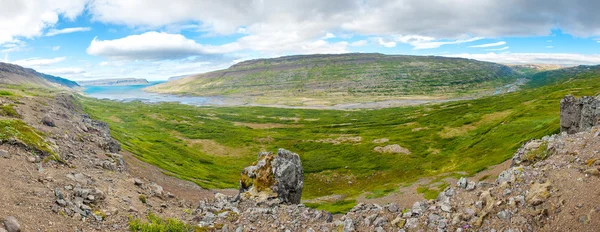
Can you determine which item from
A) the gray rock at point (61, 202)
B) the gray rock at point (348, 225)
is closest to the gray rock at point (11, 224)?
the gray rock at point (61, 202)

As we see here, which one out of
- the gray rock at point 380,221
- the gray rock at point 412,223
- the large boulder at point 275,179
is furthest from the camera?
the large boulder at point 275,179

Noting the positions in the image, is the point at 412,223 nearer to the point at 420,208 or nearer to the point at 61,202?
the point at 420,208

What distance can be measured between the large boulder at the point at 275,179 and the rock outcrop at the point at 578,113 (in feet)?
137

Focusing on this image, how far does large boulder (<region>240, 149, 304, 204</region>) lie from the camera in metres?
37.4

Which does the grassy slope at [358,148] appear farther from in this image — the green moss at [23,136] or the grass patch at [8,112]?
the green moss at [23,136]

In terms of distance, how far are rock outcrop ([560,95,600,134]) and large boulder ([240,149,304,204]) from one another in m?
41.8

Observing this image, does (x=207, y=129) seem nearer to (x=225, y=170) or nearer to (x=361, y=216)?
(x=225, y=170)

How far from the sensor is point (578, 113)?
50750 mm

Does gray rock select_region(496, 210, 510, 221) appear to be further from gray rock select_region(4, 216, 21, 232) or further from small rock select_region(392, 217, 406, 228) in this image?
gray rock select_region(4, 216, 21, 232)

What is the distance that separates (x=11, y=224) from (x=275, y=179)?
84.5 ft

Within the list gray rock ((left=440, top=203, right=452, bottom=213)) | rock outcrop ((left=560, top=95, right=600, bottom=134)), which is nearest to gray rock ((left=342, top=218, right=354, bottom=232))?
gray rock ((left=440, top=203, right=452, bottom=213))

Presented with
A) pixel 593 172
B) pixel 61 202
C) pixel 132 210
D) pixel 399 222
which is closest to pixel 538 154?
pixel 593 172

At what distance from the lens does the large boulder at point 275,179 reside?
37.4m

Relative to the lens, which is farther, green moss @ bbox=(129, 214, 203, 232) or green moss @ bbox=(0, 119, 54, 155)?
green moss @ bbox=(0, 119, 54, 155)
